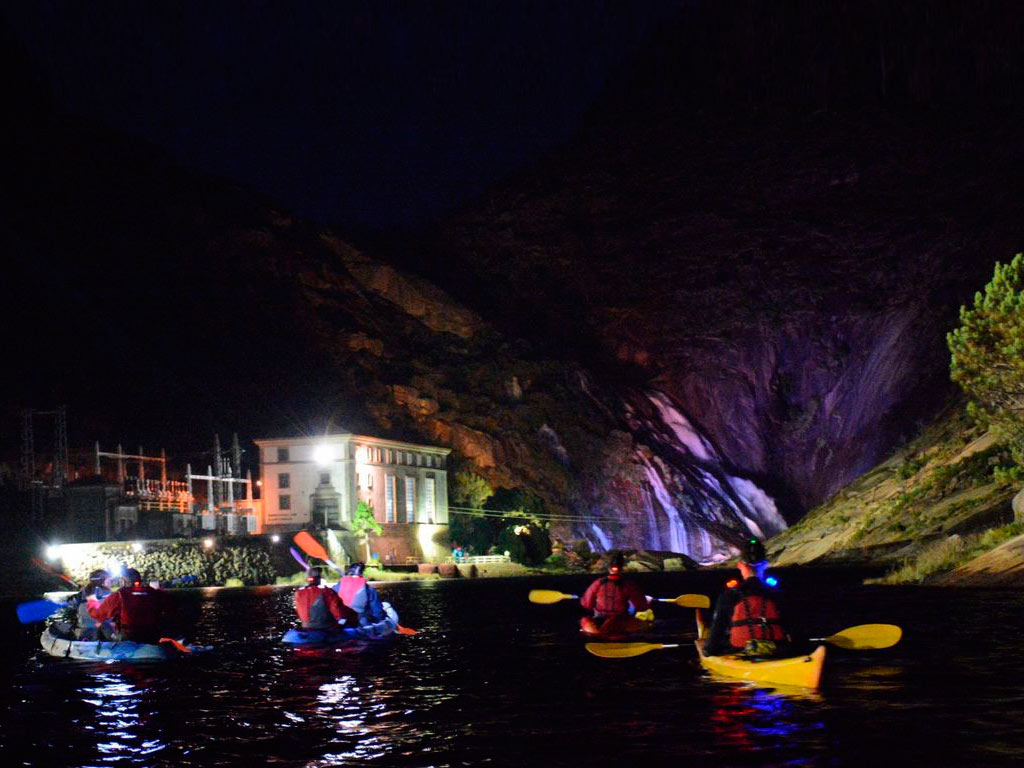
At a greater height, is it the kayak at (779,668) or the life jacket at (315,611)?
the life jacket at (315,611)

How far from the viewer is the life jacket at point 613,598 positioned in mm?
29234

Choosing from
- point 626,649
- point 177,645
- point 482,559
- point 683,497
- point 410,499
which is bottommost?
point 482,559

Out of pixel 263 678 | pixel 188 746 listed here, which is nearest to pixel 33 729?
pixel 188 746

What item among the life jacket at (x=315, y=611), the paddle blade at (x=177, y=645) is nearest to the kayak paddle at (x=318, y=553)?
the life jacket at (x=315, y=611)

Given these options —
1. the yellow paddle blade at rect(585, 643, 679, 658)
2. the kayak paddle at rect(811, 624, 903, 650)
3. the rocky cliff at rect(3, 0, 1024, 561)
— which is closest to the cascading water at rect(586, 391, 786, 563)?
the rocky cliff at rect(3, 0, 1024, 561)

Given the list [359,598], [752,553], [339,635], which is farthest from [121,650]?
[752,553]

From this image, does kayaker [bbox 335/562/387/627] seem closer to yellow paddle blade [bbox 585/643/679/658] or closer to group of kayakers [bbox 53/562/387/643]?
group of kayakers [bbox 53/562/387/643]

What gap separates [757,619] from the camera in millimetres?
18547

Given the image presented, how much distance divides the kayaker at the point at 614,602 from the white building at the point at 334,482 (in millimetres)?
64525

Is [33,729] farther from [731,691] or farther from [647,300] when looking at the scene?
[647,300]

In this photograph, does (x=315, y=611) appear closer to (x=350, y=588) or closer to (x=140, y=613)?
(x=350, y=588)

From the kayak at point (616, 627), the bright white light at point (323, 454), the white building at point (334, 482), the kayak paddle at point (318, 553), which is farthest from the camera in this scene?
the bright white light at point (323, 454)

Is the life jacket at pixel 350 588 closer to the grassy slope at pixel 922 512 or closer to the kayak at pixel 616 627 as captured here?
the kayak at pixel 616 627

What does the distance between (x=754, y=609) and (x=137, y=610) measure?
16.7 m
